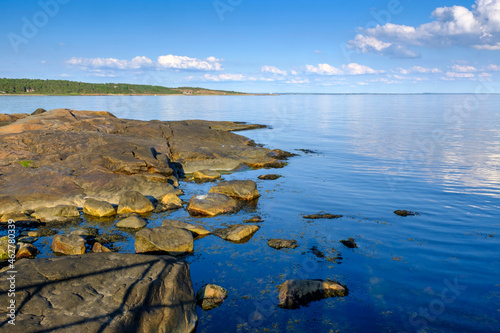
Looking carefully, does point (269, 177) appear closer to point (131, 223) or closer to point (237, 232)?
point (237, 232)

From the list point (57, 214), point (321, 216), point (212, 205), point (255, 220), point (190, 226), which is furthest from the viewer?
point (212, 205)

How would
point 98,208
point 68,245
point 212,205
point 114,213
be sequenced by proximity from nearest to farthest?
1. point 68,245
2. point 98,208
3. point 114,213
4. point 212,205

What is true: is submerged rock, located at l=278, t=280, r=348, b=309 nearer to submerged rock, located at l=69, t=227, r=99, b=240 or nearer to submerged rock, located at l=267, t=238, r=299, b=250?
submerged rock, located at l=267, t=238, r=299, b=250

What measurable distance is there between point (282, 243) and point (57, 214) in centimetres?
1103

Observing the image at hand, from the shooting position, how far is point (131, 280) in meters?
8.86

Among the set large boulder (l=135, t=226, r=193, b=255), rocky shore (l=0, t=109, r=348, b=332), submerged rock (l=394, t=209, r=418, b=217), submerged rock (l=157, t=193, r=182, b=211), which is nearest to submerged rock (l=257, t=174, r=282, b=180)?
rocky shore (l=0, t=109, r=348, b=332)

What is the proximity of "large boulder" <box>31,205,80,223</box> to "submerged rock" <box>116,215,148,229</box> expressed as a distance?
2754 millimetres

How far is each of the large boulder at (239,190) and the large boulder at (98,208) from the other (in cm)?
574

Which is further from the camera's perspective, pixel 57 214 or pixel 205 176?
pixel 205 176

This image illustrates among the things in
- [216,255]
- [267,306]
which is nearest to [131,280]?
[267,306]

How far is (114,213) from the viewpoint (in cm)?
1784

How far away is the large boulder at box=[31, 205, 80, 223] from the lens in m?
16.8

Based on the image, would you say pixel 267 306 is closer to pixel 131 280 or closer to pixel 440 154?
pixel 131 280

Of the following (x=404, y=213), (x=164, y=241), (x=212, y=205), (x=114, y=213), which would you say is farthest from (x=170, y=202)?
(x=404, y=213)
